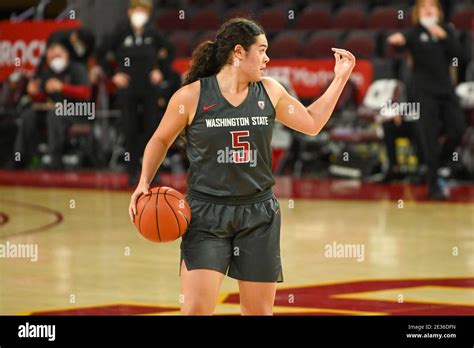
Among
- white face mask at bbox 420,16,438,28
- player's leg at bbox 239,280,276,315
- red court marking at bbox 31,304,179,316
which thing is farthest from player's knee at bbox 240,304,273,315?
white face mask at bbox 420,16,438,28

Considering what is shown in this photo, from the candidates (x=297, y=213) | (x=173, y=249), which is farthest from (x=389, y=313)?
(x=297, y=213)

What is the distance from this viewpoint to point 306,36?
18766 millimetres

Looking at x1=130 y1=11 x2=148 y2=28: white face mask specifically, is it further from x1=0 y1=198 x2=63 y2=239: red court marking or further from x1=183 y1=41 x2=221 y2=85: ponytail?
x1=183 y1=41 x2=221 y2=85: ponytail

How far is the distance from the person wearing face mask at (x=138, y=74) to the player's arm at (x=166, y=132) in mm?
9391

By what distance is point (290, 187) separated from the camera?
608 inches

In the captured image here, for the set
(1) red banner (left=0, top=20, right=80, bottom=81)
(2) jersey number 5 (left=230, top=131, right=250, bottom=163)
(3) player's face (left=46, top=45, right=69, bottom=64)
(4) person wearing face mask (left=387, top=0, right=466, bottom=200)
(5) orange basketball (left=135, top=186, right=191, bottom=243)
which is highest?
(1) red banner (left=0, top=20, right=80, bottom=81)

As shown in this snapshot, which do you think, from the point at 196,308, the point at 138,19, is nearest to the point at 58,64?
the point at 138,19

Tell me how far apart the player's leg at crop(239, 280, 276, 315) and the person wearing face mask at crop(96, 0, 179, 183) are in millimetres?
9628

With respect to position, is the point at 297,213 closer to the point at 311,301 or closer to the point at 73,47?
the point at 311,301

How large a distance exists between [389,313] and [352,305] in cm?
38

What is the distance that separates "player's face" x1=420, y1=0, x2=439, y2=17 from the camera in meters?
13.8

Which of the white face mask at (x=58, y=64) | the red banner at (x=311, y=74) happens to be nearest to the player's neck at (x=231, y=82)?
the red banner at (x=311, y=74)

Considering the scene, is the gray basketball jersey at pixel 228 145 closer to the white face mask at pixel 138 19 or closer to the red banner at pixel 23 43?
the white face mask at pixel 138 19

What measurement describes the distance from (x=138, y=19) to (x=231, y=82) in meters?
9.38
